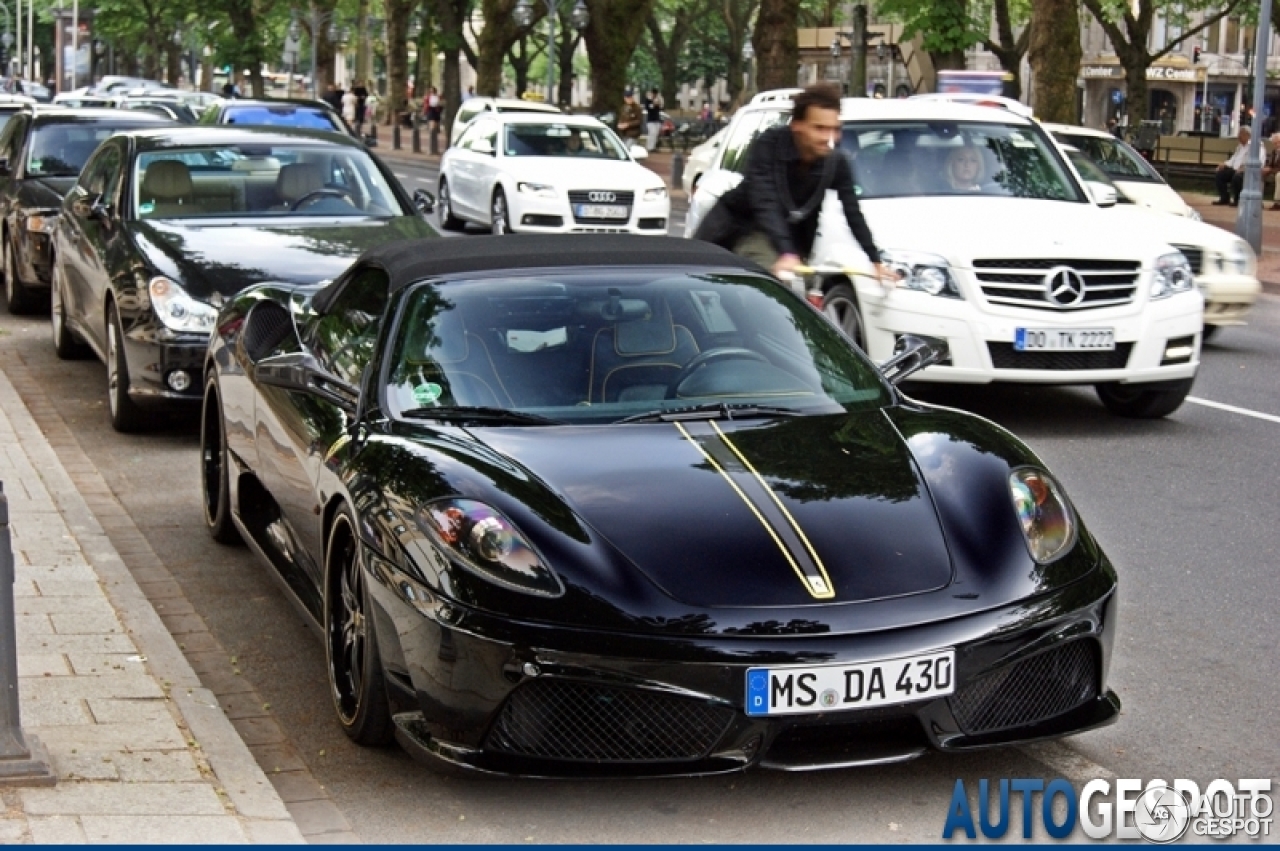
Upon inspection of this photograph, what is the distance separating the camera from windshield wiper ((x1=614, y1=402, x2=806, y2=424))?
5.90m

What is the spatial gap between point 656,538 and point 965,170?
791 centimetres

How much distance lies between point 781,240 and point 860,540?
160 inches

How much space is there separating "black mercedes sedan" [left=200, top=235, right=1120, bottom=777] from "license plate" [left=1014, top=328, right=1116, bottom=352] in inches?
174

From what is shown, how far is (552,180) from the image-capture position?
25.4m

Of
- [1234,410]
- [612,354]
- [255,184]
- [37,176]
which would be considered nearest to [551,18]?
[37,176]

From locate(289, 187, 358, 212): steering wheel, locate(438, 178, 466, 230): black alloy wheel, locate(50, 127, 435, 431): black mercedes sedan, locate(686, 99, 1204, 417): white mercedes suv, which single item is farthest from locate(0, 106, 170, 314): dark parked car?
locate(438, 178, 466, 230): black alloy wheel

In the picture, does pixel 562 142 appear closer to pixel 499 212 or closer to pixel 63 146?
pixel 499 212

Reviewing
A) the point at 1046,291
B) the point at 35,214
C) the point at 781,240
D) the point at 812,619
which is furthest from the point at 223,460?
the point at 35,214

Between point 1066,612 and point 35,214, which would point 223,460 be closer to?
point 1066,612

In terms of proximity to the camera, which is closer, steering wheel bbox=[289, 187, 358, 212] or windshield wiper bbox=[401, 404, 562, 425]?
windshield wiper bbox=[401, 404, 562, 425]

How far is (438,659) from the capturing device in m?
4.93

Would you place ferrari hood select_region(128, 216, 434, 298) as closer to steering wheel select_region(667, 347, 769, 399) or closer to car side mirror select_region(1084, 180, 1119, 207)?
car side mirror select_region(1084, 180, 1119, 207)

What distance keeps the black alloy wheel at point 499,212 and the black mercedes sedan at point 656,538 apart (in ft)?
63.7

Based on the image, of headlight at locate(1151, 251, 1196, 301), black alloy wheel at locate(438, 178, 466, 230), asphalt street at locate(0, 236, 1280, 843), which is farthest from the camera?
black alloy wheel at locate(438, 178, 466, 230)
